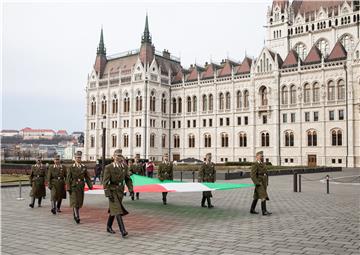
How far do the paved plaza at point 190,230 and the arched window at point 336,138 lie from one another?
143 feet

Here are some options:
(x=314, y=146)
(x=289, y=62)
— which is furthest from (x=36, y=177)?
(x=289, y=62)

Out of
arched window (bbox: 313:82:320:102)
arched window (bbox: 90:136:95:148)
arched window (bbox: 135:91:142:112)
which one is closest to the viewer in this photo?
arched window (bbox: 313:82:320:102)

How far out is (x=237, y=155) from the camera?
67.4 m

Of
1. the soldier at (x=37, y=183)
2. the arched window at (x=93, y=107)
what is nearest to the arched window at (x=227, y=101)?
the arched window at (x=93, y=107)

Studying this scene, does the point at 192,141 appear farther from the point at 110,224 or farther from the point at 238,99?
the point at 110,224

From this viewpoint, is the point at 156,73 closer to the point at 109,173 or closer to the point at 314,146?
the point at 314,146

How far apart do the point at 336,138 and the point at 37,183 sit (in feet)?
166

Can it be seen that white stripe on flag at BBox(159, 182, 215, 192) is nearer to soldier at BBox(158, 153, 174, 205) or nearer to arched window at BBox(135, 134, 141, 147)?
soldier at BBox(158, 153, 174, 205)

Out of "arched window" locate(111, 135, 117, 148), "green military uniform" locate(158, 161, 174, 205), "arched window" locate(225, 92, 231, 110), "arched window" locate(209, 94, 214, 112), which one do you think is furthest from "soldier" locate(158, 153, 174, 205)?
"arched window" locate(111, 135, 117, 148)

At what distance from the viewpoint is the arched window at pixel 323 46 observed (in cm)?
6888

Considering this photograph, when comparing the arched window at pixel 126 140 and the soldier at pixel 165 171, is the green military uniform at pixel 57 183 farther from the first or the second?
the arched window at pixel 126 140

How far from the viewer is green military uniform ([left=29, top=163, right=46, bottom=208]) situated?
16125mm

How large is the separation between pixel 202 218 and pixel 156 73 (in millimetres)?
65895

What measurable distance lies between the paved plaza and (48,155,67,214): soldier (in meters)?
0.60
